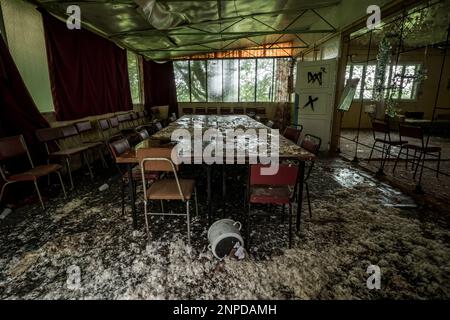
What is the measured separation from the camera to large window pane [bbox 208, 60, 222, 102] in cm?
1012

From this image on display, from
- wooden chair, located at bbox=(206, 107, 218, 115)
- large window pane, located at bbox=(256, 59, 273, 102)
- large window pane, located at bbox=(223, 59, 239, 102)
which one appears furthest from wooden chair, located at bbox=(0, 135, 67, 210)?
large window pane, located at bbox=(256, 59, 273, 102)

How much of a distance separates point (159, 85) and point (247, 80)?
366 cm

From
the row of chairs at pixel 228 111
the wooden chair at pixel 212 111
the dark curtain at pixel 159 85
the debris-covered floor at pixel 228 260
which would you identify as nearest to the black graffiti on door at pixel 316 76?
the row of chairs at pixel 228 111

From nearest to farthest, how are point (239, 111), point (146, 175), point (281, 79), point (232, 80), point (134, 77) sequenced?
point (146, 175), point (134, 77), point (239, 111), point (281, 79), point (232, 80)

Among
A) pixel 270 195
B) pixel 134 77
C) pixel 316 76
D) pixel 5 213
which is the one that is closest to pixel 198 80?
pixel 134 77

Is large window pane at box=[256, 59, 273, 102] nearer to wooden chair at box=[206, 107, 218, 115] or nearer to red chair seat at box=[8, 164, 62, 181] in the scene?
wooden chair at box=[206, 107, 218, 115]

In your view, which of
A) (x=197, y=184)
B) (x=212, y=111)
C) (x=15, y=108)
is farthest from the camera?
(x=212, y=111)

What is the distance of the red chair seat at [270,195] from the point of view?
2.04 m

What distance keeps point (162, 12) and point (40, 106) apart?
8.11 ft

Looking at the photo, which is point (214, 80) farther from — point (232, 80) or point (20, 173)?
point (20, 173)

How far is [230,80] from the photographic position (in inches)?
402

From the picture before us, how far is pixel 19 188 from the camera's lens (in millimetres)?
3129

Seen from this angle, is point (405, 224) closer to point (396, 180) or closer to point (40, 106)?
point (396, 180)

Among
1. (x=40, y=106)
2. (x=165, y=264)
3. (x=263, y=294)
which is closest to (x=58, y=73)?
(x=40, y=106)
